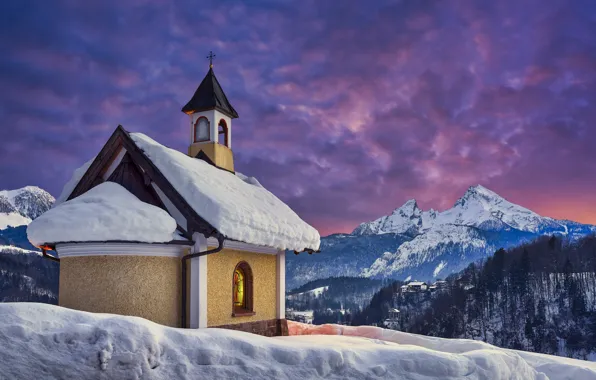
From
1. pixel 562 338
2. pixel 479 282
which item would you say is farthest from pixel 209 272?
pixel 479 282

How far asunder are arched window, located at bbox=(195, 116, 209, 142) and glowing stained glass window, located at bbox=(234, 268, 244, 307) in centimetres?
523

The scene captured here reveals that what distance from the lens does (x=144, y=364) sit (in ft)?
26.4

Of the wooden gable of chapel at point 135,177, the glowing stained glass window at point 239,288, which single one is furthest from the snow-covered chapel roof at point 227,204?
the glowing stained glass window at point 239,288

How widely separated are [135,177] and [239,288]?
437 centimetres

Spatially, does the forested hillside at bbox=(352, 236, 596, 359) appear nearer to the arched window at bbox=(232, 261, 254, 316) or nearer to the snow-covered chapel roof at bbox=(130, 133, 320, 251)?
the snow-covered chapel roof at bbox=(130, 133, 320, 251)

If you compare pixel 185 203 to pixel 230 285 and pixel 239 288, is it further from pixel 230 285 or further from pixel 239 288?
pixel 239 288

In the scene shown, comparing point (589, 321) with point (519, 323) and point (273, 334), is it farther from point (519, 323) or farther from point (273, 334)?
point (273, 334)

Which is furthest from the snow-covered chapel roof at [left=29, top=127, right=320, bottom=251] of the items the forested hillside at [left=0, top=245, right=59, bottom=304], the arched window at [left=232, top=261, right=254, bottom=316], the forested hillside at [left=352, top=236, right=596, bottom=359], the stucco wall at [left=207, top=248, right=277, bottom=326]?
the forested hillside at [left=0, top=245, right=59, bottom=304]

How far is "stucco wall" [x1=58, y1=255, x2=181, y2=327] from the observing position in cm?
1231

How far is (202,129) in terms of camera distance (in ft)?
62.1

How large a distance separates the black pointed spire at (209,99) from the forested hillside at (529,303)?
10331cm

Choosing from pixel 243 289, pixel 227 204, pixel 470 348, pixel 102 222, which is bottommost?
pixel 470 348

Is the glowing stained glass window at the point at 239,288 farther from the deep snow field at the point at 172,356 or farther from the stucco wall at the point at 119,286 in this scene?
the deep snow field at the point at 172,356

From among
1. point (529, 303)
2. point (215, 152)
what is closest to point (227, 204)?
point (215, 152)
